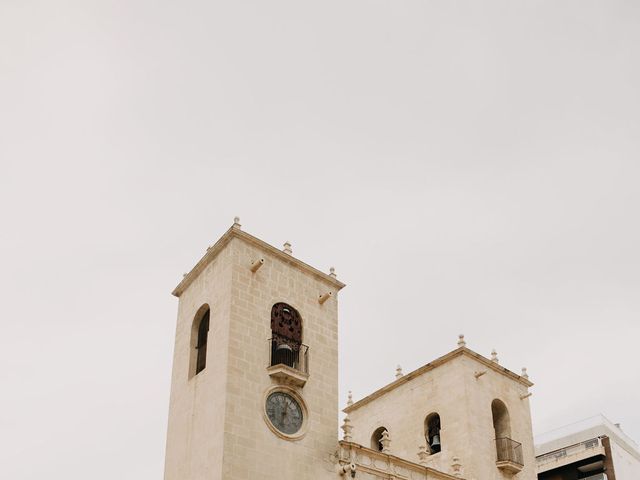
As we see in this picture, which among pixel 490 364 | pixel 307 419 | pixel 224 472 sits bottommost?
pixel 224 472

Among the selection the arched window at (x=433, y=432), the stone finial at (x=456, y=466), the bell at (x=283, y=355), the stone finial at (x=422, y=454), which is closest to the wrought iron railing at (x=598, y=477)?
the arched window at (x=433, y=432)

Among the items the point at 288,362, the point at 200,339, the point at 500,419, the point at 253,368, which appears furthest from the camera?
the point at 500,419

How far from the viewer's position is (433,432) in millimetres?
32375

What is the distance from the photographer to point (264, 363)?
23891mm

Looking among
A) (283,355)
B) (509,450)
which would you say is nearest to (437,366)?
(509,450)

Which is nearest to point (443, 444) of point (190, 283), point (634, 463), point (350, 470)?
point (350, 470)

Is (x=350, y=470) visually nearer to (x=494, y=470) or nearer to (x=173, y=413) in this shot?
(x=173, y=413)

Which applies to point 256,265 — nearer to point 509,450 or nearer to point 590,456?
point 509,450

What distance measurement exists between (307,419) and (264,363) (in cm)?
229

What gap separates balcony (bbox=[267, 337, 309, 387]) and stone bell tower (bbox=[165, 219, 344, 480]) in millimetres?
33

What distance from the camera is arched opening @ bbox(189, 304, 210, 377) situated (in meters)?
25.4

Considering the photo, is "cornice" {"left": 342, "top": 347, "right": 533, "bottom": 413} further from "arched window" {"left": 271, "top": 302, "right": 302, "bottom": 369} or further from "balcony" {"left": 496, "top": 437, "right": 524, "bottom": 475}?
"arched window" {"left": 271, "top": 302, "right": 302, "bottom": 369}

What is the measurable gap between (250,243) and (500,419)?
47.2 ft

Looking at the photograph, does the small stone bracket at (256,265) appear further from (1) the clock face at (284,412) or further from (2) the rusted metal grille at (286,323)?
(1) the clock face at (284,412)
